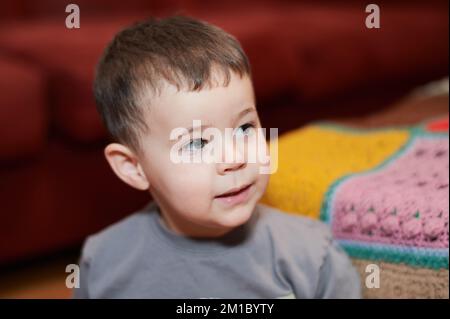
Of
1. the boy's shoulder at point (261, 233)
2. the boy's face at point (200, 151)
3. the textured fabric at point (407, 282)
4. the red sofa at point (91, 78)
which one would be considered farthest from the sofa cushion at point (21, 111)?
the textured fabric at point (407, 282)

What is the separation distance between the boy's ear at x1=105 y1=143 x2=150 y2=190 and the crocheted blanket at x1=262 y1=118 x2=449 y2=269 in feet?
0.80

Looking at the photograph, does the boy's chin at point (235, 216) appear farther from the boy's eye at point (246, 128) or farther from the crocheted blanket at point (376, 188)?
the crocheted blanket at point (376, 188)

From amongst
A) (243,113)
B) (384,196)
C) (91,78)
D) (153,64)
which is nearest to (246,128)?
(243,113)

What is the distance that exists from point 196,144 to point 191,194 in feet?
0.21

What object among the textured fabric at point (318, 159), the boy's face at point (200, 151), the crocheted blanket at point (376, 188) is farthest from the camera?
the textured fabric at point (318, 159)

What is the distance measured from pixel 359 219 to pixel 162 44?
37 cm

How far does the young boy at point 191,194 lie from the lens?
0.76m

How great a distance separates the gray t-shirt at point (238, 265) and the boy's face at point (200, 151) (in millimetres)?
67

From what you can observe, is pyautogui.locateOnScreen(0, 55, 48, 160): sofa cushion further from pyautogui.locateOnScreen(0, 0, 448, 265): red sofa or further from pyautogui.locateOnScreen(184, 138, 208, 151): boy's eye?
pyautogui.locateOnScreen(184, 138, 208, 151): boy's eye

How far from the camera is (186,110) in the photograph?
75 centimetres

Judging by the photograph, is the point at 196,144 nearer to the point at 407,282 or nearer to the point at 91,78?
the point at 407,282

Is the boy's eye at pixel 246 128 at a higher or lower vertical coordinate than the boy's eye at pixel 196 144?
higher

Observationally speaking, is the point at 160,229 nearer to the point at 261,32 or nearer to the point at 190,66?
the point at 190,66

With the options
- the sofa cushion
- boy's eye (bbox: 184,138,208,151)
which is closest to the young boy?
boy's eye (bbox: 184,138,208,151)
